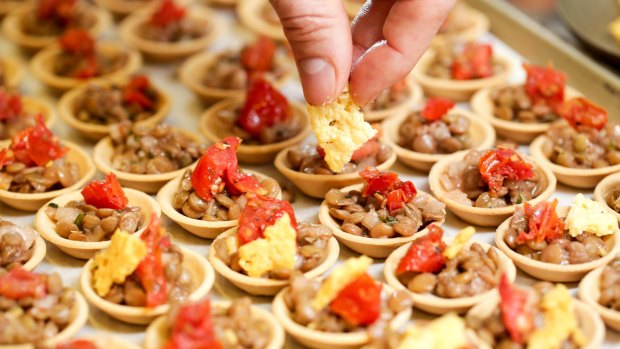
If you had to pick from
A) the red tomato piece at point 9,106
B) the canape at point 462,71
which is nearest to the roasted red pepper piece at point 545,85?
the canape at point 462,71

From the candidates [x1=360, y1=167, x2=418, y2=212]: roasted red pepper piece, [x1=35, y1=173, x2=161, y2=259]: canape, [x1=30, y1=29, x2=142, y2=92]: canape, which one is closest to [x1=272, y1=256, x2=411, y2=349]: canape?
[x1=360, y1=167, x2=418, y2=212]: roasted red pepper piece

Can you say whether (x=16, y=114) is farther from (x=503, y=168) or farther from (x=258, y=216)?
(x=503, y=168)

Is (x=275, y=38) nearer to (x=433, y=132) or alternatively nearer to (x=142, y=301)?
(x=433, y=132)

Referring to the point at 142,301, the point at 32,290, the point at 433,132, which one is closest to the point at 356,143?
the point at 433,132

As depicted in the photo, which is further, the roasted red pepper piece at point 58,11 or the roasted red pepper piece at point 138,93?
the roasted red pepper piece at point 58,11

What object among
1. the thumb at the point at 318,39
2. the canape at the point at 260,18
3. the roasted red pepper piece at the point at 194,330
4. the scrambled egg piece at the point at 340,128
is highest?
the thumb at the point at 318,39

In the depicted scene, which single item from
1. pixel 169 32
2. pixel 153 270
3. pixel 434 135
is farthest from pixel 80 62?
pixel 153 270

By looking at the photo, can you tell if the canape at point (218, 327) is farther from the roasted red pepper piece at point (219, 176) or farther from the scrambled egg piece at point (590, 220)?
the scrambled egg piece at point (590, 220)
